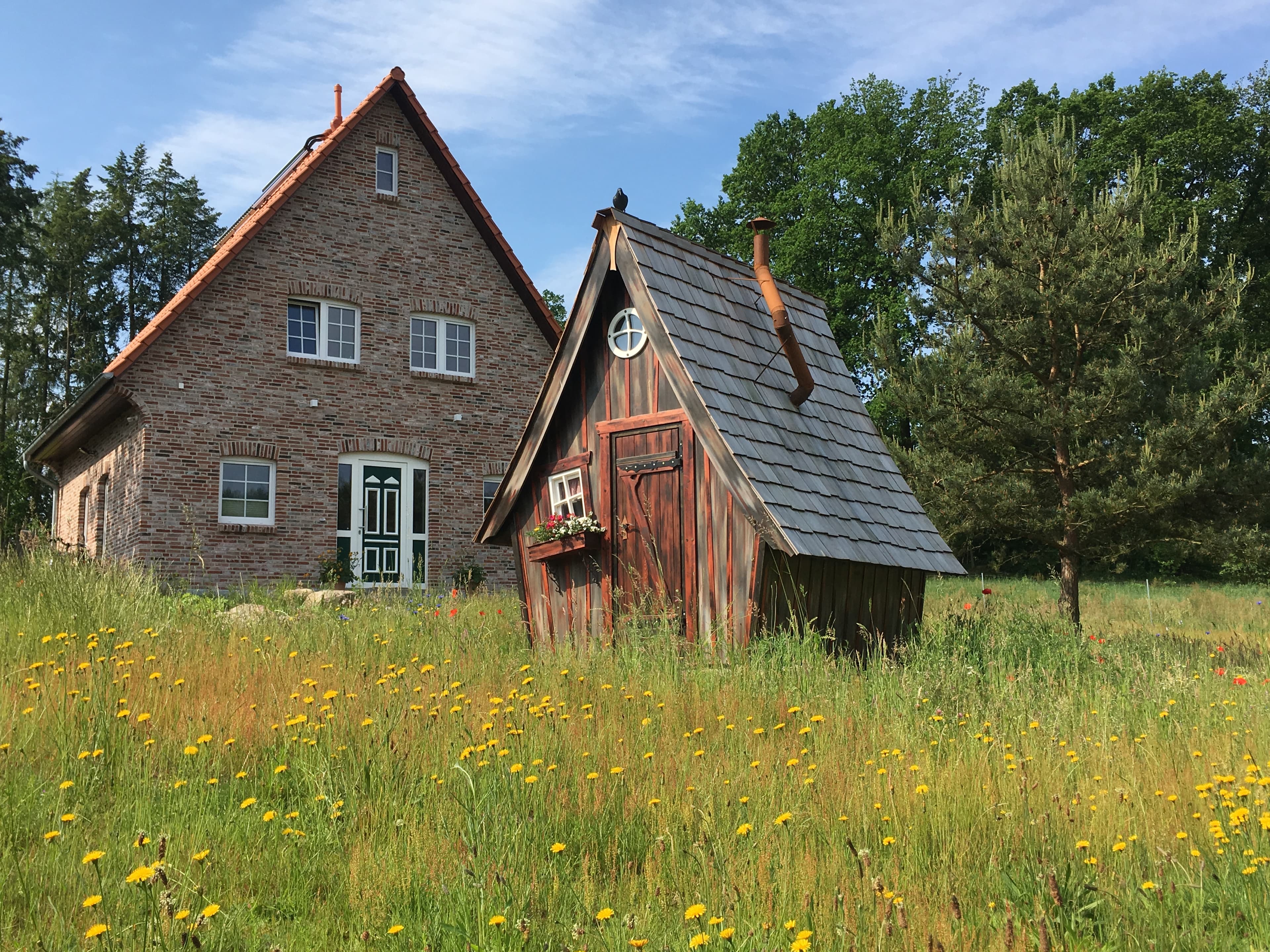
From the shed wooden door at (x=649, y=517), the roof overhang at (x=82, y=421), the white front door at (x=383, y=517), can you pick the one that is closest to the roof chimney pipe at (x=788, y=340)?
the shed wooden door at (x=649, y=517)

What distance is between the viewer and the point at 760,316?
12195mm

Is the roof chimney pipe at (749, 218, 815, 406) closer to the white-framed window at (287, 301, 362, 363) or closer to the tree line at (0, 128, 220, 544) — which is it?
the white-framed window at (287, 301, 362, 363)

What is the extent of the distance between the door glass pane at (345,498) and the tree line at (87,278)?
2627 cm

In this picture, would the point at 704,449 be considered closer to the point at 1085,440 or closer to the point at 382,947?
the point at 382,947

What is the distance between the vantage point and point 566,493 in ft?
37.7

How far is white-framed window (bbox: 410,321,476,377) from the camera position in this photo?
67.8 feet

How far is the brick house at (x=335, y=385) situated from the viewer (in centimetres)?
1811

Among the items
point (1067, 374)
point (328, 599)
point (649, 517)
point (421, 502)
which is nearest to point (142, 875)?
point (649, 517)

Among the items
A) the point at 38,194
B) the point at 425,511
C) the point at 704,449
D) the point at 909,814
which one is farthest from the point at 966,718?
the point at 38,194

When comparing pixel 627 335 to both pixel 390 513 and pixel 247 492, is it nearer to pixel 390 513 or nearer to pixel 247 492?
pixel 390 513

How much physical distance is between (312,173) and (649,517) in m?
12.3

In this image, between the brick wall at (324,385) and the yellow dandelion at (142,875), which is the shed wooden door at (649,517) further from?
the brick wall at (324,385)

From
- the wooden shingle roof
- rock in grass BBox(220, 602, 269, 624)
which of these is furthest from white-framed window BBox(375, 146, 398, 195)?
rock in grass BBox(220, 602, 269, 624)

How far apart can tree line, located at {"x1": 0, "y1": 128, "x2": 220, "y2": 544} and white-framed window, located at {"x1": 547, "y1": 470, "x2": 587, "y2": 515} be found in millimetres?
34994
